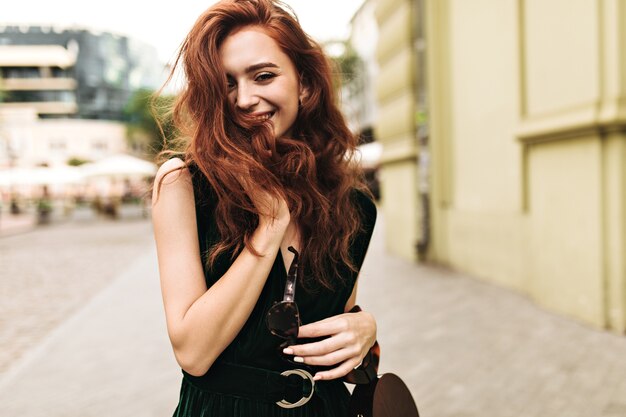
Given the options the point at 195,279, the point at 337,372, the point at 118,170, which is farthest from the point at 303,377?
the point at 118,170

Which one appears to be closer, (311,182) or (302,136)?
(311,182)

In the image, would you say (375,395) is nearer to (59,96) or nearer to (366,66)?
(366,66)

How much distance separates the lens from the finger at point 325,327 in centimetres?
121

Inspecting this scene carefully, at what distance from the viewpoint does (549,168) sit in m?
5.96

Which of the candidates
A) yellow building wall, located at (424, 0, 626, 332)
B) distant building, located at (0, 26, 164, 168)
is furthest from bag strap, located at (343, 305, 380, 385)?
distant building, located at (0, 26, 164, 168)

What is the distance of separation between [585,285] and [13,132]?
218 ft

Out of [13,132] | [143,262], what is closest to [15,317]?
[143,262]

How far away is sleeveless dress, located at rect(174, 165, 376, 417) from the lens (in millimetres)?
1243

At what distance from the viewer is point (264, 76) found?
133 centimetres

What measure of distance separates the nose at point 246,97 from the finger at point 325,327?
490mm

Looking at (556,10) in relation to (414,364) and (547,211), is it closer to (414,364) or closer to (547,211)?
(547,211)

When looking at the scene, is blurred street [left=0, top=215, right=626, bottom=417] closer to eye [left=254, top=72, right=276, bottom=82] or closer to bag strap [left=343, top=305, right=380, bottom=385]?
bag strap [left=343, top=305, right=380, bottom=385]

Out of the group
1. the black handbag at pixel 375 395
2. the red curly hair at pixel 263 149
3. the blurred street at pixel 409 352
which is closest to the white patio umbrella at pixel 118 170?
the blurred street at pixel 409 352

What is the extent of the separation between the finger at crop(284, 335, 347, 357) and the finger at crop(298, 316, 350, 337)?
0.05 feet
